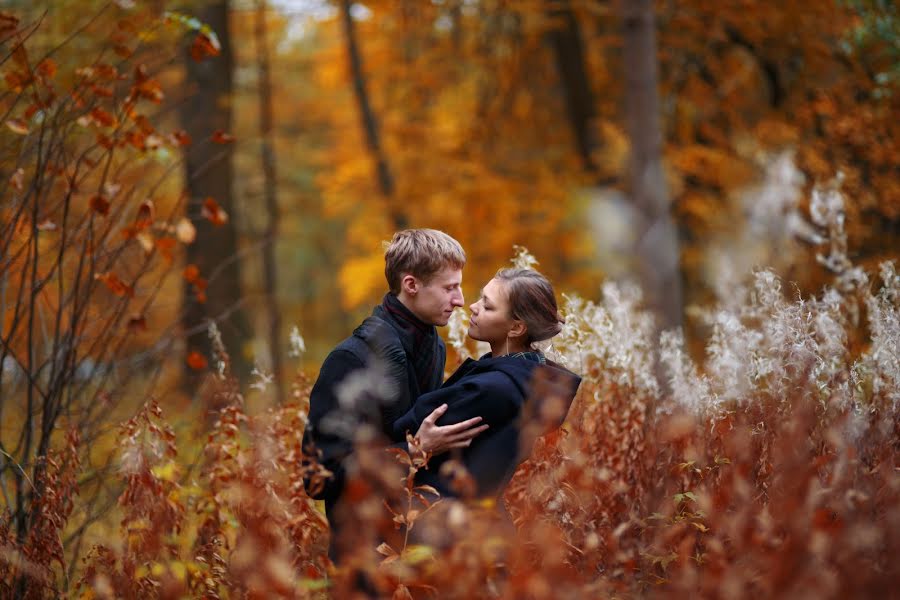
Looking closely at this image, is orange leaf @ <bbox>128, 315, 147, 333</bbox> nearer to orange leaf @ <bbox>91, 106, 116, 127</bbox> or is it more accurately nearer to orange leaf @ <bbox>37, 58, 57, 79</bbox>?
orange leaf @ <bbox>91, 106, 116, 127</bbox>

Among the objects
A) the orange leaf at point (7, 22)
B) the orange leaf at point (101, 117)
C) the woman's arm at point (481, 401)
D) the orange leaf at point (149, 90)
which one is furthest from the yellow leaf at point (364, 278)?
the woman's arm at point (481, 401)

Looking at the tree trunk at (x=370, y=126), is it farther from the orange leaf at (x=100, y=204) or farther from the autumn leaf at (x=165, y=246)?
the orange leaf at (x=100, y=204)

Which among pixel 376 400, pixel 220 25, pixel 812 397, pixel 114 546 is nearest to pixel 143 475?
pixel 114 546

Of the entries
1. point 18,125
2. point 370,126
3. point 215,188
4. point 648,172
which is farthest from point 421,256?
point 370,126

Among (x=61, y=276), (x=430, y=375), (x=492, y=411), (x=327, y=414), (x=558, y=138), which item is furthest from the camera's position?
(x=558, y=138)

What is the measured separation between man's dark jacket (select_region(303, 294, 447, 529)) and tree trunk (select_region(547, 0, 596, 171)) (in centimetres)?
965

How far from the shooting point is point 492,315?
3.21 m

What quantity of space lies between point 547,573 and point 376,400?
1009 mm

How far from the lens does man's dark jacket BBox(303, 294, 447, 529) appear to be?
3.09m

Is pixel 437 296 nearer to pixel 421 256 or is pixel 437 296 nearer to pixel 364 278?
pixel 421 256

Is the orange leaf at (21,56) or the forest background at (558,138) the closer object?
the orange leaf at (21,56)

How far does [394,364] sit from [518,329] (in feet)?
1.43

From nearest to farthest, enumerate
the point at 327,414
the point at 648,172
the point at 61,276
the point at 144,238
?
the point at 327,414
the point at 61,276
the point at 144,238
the point at 648,172

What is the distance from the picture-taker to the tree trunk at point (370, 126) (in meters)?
12.8
